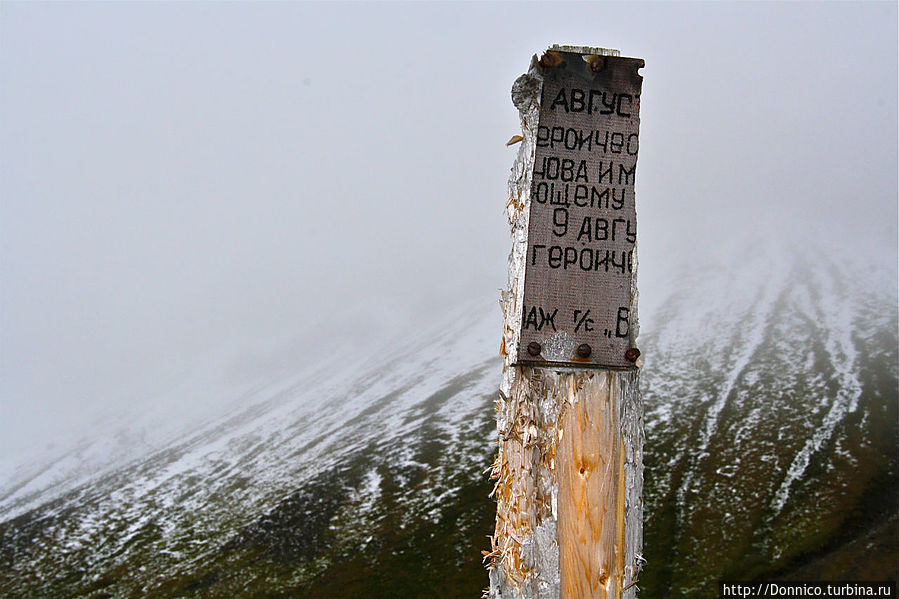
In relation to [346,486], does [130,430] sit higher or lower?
lower

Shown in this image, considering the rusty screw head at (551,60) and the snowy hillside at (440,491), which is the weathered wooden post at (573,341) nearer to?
the rusty screw head at (551,60)

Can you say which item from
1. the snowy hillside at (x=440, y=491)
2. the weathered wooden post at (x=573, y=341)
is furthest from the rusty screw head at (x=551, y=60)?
the snowy hillside at (x=440, y=491)

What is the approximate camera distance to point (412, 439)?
145 ft

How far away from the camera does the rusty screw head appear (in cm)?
358

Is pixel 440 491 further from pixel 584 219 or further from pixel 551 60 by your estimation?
pixel 551 60

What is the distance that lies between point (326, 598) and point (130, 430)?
7159 cm

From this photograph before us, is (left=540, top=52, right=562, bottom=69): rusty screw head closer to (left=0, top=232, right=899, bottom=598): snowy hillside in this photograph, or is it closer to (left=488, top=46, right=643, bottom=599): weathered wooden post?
(left=488, top=46, right=643, bottom=599): weathered wooden post

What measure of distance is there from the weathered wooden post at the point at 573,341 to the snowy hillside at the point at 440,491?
1512 centimetres

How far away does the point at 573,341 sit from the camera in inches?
144

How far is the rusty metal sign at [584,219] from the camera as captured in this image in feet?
12.0

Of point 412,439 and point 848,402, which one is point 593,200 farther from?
point 848,402

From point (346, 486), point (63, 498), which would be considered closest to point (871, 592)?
point (346, 486)

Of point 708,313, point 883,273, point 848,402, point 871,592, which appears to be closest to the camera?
point 871,592

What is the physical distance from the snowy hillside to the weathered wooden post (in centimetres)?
1512
